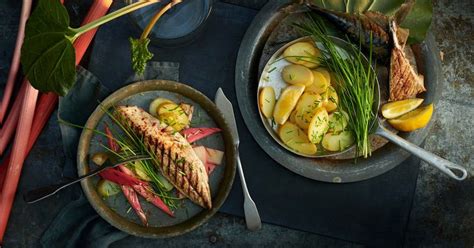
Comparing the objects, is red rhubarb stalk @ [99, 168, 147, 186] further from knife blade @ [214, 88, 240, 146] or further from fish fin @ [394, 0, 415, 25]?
fish fin @ [394, 0, 415, 25]

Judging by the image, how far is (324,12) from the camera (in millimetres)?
2238

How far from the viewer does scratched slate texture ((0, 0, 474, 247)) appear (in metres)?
2.36

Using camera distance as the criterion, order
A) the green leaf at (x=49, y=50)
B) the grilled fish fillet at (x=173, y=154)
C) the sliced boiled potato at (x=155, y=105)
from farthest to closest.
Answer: the sliced boiled potato at (x=155, y=105), the grilled fish fillet at (x=173, y=154), the green leaf at (x=49, y=50)

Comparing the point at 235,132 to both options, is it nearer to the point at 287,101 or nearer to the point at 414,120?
the point at 287,101

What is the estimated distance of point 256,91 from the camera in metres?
2.32

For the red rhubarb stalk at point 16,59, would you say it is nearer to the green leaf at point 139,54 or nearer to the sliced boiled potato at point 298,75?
the green leaf at point 139,54

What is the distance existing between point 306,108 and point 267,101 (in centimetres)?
13

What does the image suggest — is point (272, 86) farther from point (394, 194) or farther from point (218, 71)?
point (394, 194)

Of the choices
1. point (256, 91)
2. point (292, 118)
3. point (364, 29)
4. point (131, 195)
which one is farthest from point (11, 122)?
point (364, 29)

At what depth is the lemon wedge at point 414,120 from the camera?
7.40 feet

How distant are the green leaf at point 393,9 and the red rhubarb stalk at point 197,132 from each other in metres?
0.54

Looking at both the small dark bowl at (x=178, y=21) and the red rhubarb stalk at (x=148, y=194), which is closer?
the red rhubarb stalk at (x=148, y=194)

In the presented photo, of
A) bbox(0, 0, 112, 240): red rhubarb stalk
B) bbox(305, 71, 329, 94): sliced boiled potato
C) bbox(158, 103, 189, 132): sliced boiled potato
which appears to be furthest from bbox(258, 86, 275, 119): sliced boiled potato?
bbox(0, 0, 112, 240): red rhubarb stalk

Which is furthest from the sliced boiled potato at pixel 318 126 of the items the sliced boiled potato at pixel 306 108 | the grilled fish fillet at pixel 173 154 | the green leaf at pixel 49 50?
the green leaf at pixel 49 50
